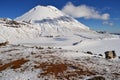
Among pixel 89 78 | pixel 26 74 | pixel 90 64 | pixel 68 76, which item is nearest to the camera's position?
pixel 89 78

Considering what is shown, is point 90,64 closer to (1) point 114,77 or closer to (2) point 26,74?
(1) point 114,77

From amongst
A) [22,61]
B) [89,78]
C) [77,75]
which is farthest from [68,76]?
[22,61]

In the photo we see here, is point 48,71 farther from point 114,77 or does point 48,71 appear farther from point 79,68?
point 114,77

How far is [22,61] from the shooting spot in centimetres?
4156

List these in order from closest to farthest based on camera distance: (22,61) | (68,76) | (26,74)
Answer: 1. (68,76)
2. (26,74)
3. (22,61)

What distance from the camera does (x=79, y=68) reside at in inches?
1350

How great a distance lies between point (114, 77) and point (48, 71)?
9.76 m

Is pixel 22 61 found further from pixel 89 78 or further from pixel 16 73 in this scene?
pixel 89 78

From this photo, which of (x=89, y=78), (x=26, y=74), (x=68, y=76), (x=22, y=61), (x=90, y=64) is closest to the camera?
(x=89, y=78)

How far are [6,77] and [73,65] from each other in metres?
10.3

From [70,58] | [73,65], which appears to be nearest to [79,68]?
[73,65]

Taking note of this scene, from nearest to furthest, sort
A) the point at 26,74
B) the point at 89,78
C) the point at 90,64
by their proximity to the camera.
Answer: the point at 89,78
the point at 26,74
the point at 90,64

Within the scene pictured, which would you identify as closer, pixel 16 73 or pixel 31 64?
pixel 16 73

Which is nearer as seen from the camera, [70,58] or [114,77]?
[114,77]
